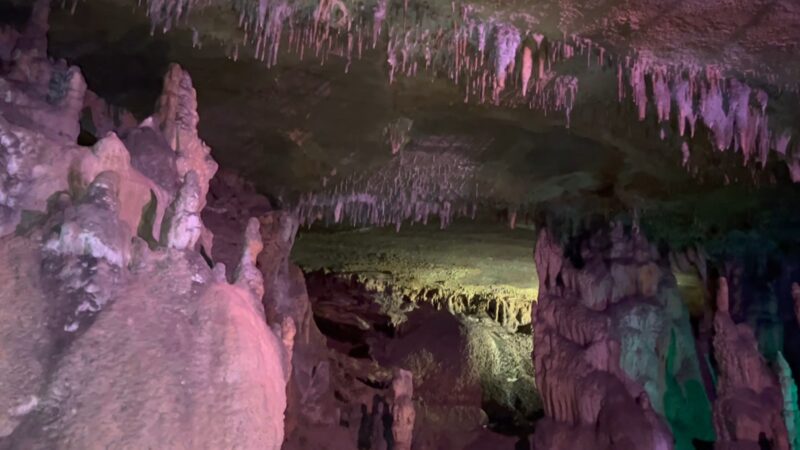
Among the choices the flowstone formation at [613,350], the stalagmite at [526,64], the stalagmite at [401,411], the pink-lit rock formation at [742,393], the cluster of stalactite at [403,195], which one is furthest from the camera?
the stalagmite at [401,411]

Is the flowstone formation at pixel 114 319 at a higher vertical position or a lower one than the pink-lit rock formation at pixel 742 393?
higher

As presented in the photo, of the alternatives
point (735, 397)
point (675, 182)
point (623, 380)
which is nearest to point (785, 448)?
point (735, 397)

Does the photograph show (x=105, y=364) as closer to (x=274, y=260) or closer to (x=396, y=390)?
(x=274, y=260)

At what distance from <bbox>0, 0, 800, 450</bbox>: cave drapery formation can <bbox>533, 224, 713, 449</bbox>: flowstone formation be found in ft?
0.13

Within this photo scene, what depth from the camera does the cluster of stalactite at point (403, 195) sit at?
9.19 m

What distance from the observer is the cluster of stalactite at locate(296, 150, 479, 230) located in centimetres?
→ 919

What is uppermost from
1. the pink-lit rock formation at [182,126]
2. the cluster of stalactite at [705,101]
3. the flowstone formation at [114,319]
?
the cluster of stalactite at [705,101]

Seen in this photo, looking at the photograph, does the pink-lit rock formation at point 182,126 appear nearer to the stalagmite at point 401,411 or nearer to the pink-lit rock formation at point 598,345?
the pink-lit rock formation at point 598,345

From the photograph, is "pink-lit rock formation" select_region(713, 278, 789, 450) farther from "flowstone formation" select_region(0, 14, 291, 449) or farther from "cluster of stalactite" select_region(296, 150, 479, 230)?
"flowstone formation" select_region(0, 14, 291, 449)

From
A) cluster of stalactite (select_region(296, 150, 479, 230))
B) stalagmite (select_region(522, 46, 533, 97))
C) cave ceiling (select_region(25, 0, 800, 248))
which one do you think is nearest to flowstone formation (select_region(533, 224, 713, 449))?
cave ceiling (select_region(25, 0, 800, 248))

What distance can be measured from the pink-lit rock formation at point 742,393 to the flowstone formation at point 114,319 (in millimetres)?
7292

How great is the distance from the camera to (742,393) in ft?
33.2

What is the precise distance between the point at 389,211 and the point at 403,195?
0.53 m

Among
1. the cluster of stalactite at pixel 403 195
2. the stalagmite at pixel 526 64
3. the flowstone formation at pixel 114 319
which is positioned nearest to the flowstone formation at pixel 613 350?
the cluster of stalactite at pixel 403 195
